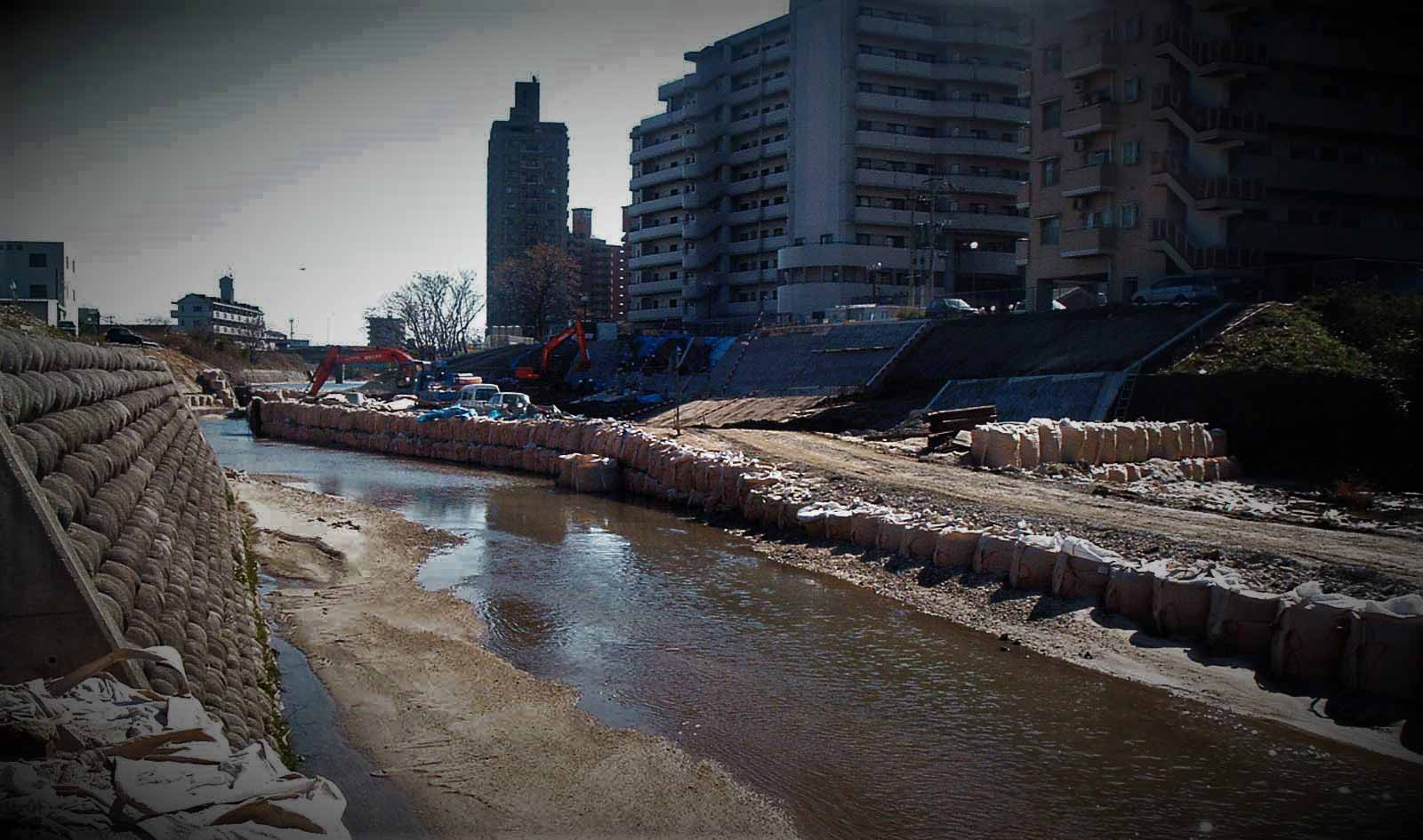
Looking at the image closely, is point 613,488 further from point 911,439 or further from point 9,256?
point 9,256

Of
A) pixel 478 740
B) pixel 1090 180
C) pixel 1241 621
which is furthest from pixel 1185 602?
pixel 1090 180

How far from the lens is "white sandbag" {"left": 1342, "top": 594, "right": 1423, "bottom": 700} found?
8586 mm

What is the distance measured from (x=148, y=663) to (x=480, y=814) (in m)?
2.69

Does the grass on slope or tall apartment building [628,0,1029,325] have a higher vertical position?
tall apartment building [628,0,1029,325]

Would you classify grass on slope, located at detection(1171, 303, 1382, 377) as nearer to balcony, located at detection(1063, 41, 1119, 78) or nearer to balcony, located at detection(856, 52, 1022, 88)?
balcony, located at detection(1063, 41, 1119, 78)

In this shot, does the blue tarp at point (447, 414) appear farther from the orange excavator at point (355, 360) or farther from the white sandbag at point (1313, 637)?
the white sandbag at point (1313, 637)

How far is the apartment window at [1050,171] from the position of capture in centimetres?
4459

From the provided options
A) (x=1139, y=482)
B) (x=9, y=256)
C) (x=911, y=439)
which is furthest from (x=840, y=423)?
(x=9, y=256)

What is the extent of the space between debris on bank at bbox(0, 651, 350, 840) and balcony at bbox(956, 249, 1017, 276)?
64653mm

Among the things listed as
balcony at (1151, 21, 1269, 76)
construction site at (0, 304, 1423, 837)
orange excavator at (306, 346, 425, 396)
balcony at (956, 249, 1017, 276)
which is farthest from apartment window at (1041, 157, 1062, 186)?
orange excavator at (306, 346, 425, 396)

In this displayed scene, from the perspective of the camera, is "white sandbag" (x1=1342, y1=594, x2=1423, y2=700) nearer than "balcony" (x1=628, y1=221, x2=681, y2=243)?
Yes

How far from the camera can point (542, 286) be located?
3332 inches

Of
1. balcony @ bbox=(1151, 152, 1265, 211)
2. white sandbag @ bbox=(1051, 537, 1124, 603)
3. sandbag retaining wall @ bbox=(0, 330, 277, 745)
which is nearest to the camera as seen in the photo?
sandbag retaining wall @ bbox=(0, 330, 277, 745)

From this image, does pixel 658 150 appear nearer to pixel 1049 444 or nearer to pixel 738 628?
pixel 1049 444
